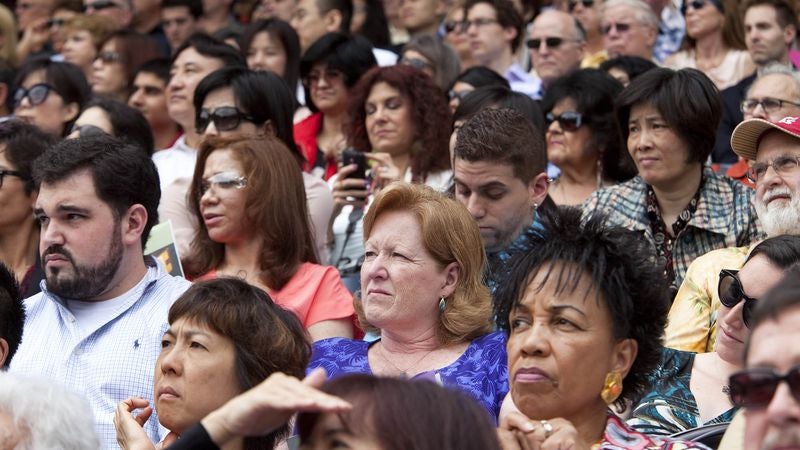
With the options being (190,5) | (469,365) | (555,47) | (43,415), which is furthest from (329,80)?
(43,415)

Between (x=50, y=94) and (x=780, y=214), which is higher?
(x=780, y=214)

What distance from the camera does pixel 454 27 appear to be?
427 inches

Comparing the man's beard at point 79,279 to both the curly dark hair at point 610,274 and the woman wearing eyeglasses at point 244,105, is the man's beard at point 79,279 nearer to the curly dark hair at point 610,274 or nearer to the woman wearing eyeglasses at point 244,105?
the woman wearing eyeglasses at point 244,105

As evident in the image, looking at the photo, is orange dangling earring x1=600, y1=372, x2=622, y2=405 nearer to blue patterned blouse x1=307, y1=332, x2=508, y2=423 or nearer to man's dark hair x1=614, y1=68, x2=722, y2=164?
blue patterned blouse x1=307, y1=332, x2=508, y2=423

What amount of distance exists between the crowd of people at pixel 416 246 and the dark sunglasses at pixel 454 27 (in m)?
0.18

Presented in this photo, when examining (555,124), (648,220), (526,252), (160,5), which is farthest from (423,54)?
(526,252)

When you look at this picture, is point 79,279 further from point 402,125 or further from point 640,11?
point 640,11

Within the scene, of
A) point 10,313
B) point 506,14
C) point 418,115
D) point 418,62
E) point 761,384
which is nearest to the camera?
point 761,384

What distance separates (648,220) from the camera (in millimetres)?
6562

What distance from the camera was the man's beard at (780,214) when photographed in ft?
17.7

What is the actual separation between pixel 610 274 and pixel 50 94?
6041mm

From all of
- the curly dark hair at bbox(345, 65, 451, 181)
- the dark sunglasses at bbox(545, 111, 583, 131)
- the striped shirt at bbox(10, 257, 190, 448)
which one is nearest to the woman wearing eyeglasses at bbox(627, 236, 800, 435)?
the striped shirt at bbox(10, 257, 190, 448)

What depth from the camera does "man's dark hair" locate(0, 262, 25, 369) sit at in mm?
5117

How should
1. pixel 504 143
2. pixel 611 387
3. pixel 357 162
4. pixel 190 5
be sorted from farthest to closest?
pixel 190 5 < pixel 357 162 < pixel 504 143 < pixel 611 387
